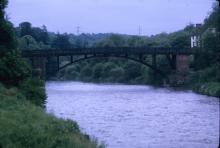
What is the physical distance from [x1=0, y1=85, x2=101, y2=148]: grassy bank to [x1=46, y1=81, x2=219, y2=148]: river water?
5.30 metres

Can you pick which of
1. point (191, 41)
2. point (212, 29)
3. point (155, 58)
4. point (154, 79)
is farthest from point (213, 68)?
point (191, 41)

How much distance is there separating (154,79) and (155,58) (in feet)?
42.0

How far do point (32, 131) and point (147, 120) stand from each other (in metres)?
26.5

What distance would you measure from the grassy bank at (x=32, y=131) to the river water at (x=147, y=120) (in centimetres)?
530

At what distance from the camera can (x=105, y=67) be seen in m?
150

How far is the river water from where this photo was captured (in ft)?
122

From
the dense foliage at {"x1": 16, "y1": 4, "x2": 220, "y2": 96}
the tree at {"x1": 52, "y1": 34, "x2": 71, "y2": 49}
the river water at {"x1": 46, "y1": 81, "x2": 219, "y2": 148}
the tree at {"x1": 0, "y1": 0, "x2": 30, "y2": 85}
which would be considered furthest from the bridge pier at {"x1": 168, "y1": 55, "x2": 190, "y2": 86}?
the tree at {"x1": 52, "y1": 34, "x2": 71, "y2": 49}

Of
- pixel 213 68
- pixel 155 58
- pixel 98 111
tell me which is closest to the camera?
pixel 98 111

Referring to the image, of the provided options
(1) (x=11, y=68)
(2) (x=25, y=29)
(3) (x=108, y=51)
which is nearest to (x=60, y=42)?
(2) (x=25, y=29)

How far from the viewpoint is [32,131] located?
2397cm

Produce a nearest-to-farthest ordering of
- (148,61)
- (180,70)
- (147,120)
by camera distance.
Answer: (147,120) < (180,70) < (148,61)

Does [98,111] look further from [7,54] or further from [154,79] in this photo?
[154,79]

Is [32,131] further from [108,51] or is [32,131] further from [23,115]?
[108,51]

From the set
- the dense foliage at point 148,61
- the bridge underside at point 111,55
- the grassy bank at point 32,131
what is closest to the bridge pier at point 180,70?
the bridge underside at point 111,55
